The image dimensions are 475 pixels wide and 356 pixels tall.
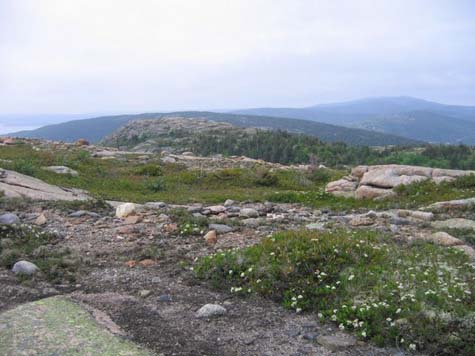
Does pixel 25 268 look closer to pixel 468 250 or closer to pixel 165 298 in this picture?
pixel 165 298

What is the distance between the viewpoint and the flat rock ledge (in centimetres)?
555

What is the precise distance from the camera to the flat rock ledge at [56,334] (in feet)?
18.2

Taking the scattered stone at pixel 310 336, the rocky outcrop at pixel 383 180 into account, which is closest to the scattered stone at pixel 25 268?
the scattered stone at pixel 310 336

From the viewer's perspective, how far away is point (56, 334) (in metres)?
5.95

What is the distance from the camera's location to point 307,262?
313 inches

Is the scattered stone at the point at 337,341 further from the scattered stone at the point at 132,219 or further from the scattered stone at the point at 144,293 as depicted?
the scattered stone at the point at 132,219

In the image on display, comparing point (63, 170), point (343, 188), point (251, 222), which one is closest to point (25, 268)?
point (251, 222)

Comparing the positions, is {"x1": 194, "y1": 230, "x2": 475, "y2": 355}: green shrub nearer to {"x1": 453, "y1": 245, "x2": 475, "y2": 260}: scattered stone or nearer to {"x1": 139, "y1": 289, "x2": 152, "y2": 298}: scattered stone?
{"x1": 453, "y1": 245, "x2": 475, "y2": 260}: scattered stone

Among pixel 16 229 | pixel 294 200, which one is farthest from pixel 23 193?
pixel 294 200

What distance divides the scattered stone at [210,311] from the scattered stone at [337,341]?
4.80ft

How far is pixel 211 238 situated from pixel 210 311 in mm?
3380

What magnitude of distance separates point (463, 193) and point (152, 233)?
11139mm

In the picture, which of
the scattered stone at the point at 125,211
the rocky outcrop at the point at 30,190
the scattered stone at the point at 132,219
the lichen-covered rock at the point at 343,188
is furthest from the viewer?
the lichen-covered rock at the point at 343,188

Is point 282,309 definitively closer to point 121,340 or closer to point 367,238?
point 121,340
